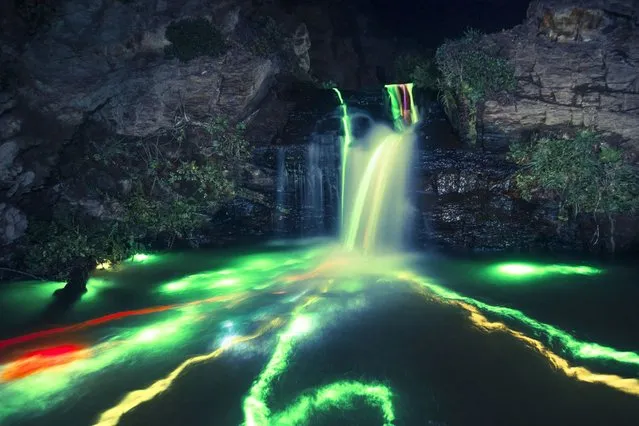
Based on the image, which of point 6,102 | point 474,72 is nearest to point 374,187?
point 474,72

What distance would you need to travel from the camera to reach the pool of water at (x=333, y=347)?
5.20 metres

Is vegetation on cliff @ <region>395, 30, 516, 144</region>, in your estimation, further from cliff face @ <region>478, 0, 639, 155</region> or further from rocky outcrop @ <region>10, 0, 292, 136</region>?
rocky outcrop @ <region>10, 0, 292, 136</region>

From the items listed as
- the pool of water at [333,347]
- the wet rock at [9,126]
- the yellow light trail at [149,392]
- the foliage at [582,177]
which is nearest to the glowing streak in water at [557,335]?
the pool of water at [333,347]

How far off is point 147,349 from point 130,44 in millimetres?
11419

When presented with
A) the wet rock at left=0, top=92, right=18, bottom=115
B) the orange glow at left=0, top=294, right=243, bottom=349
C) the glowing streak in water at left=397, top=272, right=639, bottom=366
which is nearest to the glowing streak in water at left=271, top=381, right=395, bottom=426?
the glowing streak in water at left=397, top=272, right=639, bottom=366

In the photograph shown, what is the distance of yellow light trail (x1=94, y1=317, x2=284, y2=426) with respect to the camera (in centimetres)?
520

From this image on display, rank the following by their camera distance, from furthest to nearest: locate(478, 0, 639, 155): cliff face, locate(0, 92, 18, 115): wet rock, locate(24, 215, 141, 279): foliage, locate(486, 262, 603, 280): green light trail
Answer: locate(0, 92, 18, 115): wet rock, locate(478, 0, 639, 155): cliff face, locate(24, 215, 141, 279): foliage, locate(486, 262, 603, 280): green light trail

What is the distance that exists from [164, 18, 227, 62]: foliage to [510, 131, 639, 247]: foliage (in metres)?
10.9

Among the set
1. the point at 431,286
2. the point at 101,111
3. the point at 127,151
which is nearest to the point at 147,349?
the point at 431,286

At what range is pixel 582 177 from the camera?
33.6ft

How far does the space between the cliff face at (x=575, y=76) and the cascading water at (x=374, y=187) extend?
268 cm

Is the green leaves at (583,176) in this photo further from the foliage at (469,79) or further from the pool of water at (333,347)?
the foliage at (469,79)

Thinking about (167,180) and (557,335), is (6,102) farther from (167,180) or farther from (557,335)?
(557,335)

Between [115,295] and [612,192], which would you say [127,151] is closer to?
[115,295]
